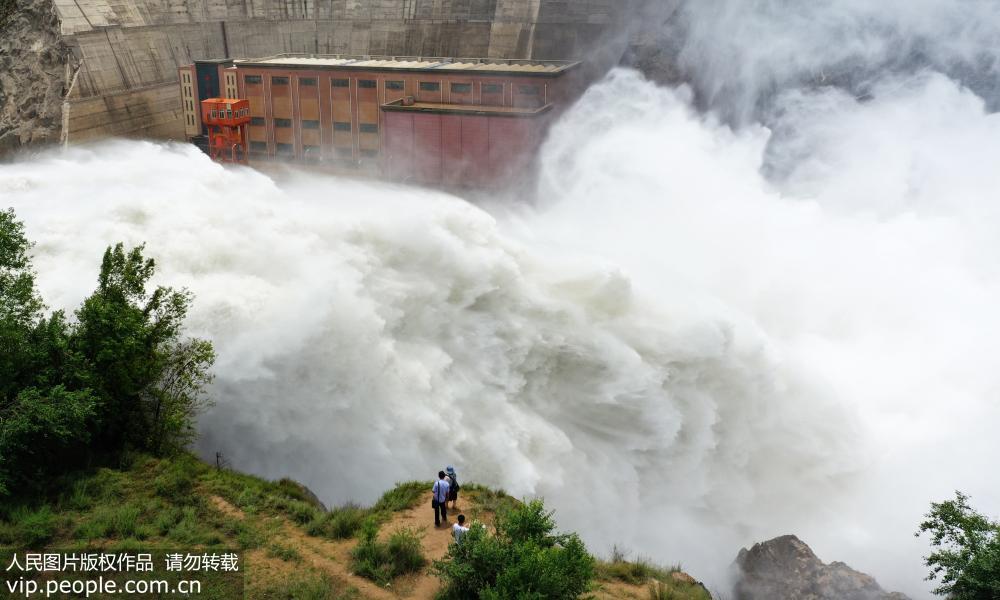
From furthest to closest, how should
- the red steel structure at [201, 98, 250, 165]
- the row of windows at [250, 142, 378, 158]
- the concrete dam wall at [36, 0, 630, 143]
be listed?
the row of windows at [250, 142, 378, 158], the red steel structure at [201, 98, 250, 165], the concrete dam wall at [36, 0, 630, 143]

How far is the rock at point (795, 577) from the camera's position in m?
14.1

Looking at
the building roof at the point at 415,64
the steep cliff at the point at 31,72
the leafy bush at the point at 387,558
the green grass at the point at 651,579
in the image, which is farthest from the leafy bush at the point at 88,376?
the building roof at the point at 415,64

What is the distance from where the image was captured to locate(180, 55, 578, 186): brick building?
30.5 meters

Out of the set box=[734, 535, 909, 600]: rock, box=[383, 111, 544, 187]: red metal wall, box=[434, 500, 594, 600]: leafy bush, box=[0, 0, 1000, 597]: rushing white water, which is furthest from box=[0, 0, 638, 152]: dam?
box=[434, 500, 594, 600]: leafy bush

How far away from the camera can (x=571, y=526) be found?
17328 millimetres

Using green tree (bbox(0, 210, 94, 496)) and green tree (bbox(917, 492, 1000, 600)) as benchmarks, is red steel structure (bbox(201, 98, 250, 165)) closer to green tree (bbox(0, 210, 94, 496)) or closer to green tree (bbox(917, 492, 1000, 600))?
green tree (bbox(0, 210, 94, 496))

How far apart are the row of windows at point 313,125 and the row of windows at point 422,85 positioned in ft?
5.42

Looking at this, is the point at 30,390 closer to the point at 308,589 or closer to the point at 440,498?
the point at 308,589

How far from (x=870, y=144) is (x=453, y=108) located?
63.1 ft

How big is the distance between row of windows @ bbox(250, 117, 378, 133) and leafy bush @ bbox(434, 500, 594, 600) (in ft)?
86.7

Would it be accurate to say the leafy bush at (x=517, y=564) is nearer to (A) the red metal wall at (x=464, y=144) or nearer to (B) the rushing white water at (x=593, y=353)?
(B) the rushing white water at (x=593, y=353)

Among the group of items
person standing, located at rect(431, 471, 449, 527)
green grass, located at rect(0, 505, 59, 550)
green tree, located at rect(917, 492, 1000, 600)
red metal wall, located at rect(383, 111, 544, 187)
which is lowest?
green tree, located at rect(917, 492, 1000, 600)

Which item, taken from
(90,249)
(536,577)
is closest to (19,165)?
(90,249)

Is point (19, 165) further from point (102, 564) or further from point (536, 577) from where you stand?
point (536, 577)
